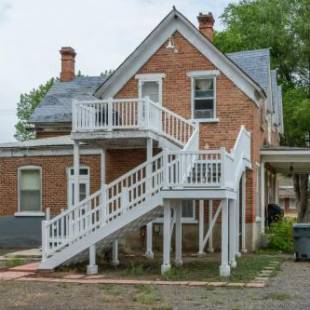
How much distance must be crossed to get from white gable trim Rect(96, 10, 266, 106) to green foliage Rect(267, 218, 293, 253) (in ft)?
14.6

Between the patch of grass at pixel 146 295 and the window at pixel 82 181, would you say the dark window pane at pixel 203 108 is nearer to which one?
the window at pixel 82 181

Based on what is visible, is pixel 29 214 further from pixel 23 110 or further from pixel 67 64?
pixel 23 110

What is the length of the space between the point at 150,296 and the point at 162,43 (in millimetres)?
12657

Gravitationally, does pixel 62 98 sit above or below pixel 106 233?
above

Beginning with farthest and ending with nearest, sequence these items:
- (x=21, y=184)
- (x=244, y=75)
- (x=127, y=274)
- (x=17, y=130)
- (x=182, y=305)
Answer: (x=17, y=130), (x=21, y=184), (x=244, y=75), (x=127, y=274), (x=182, y=305)

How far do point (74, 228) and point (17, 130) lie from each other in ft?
179

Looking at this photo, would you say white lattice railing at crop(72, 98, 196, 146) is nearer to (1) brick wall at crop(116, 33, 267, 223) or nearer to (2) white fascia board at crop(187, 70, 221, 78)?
(1) brick wall at crop(116, 33, 267, 223)

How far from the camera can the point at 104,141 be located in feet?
64.5

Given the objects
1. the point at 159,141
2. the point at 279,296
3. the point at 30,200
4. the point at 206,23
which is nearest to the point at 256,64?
the point at 206,23

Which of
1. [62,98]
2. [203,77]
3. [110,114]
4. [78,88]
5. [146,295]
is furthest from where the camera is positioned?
[78,88]

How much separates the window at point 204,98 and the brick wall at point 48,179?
3940mm

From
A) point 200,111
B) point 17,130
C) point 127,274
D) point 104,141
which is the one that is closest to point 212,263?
point 127,274

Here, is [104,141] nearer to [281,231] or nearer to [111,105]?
[111,105]

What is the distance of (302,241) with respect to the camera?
776 inches
